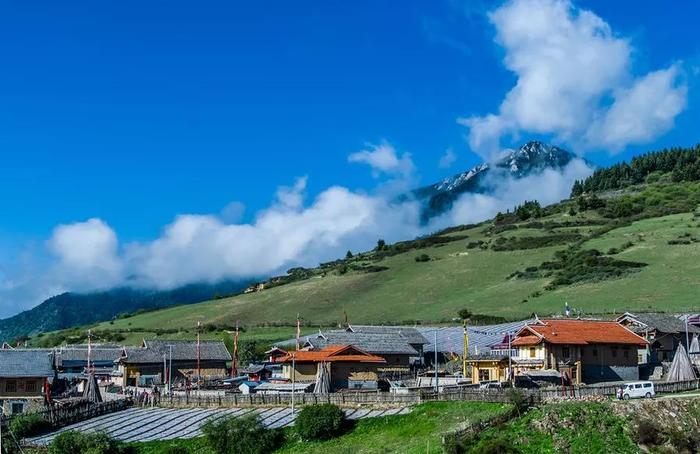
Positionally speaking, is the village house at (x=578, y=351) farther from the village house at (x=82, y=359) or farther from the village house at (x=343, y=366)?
the village house at (x=82, y=359)

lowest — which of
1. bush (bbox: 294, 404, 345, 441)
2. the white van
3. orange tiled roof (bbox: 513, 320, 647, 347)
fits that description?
bush (bbox: 294, 404, 345, 441)

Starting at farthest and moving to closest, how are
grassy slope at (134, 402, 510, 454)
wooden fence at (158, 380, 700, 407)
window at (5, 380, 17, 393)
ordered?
window at (5, 380, 17, 393), wooden fence at (158, 380, 700, 407), grassy slope at (134, 402, 510, 454)

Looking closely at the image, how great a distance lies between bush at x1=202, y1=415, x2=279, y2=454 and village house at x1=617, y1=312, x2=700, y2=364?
1954 inches

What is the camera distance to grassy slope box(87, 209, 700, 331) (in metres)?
127

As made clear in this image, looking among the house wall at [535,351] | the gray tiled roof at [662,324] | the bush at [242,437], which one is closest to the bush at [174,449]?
the bush at [242,437]

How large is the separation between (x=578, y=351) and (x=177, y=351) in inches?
2120

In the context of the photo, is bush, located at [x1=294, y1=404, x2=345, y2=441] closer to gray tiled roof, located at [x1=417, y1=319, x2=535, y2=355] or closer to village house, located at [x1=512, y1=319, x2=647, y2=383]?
village house, located at [x1=512, y1=319, x2=647, y2=383]

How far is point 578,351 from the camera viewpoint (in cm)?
7569

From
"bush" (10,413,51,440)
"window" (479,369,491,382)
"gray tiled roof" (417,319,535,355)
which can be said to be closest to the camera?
"bush" (10,413,51,440)

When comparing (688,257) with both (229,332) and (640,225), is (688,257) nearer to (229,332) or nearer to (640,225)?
(640,225)

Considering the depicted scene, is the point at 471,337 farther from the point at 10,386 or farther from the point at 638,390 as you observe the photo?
the point at 10,386

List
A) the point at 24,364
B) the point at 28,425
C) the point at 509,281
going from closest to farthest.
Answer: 1. the point at 28,425
2. the point at 24,364
3. the point at 509,281

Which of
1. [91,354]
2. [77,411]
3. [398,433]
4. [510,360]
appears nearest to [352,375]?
[510,360]

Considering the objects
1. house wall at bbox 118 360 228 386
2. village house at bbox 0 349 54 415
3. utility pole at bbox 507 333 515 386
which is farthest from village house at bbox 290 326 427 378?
village house at bbox 0 349 54 415
